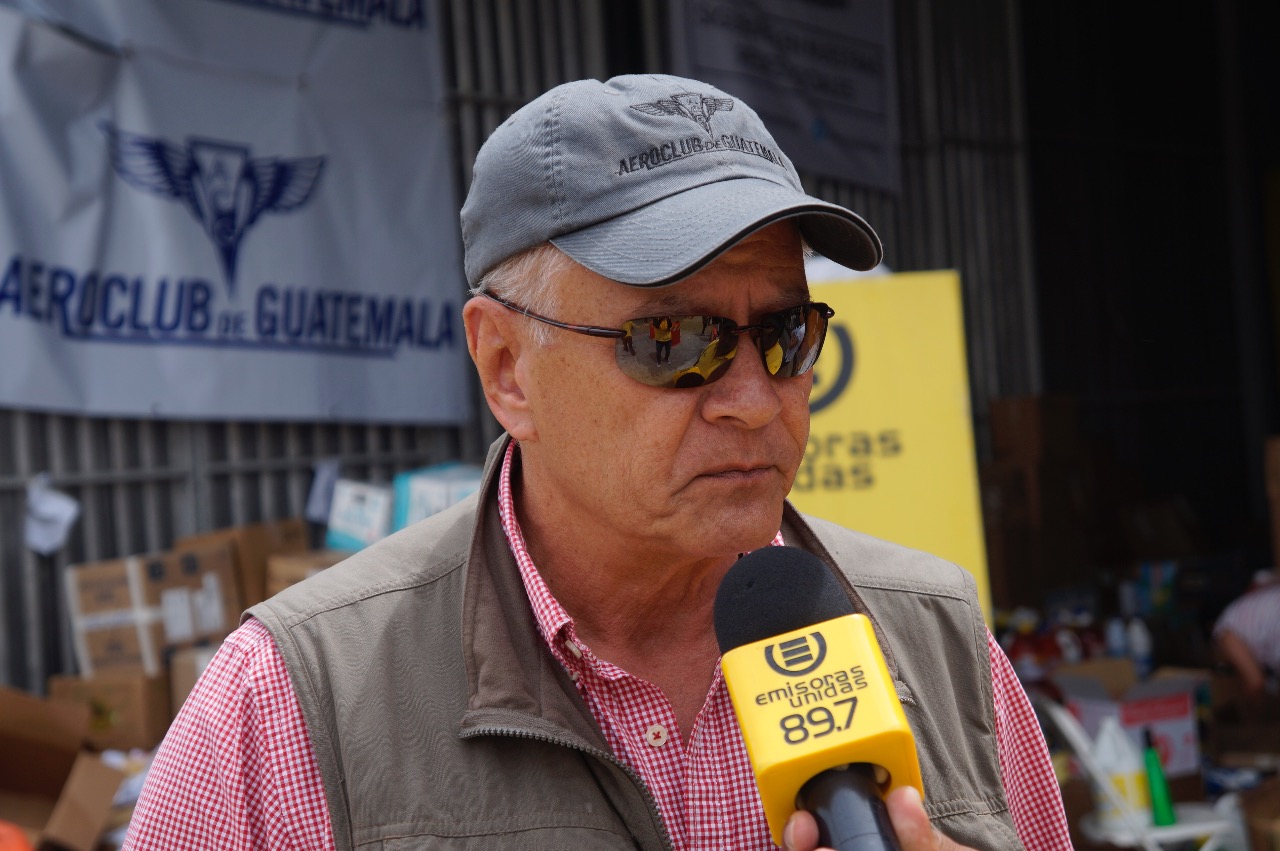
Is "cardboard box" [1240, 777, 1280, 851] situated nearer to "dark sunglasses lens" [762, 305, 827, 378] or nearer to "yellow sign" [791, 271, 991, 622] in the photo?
"yellow sign" [791, 271, 991, 622]

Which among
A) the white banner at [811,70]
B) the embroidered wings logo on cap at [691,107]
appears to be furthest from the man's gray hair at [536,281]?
the white banner at [811,70]

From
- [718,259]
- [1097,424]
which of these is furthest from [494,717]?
[1097,424]

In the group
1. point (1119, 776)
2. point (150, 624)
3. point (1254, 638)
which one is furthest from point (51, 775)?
point (1254, 638)

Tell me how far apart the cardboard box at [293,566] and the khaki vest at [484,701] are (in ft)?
13.2

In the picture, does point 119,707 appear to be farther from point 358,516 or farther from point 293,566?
point 358,516

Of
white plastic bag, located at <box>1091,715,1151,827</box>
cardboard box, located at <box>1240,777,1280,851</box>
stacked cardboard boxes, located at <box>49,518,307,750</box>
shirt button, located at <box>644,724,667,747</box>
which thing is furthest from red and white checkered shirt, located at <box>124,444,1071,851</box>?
stacked cardboard boxes, located at <box>49,518,307,750</box>

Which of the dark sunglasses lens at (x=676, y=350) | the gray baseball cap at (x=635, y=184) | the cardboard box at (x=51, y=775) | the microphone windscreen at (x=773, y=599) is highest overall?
the gray baseball cap at (x=635, y=184)

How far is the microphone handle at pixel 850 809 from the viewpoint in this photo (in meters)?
1.05

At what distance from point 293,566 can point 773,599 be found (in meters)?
4.64

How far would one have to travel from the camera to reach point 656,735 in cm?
153

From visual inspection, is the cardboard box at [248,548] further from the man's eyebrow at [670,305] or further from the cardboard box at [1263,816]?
the man's eyebrow at [670,305]

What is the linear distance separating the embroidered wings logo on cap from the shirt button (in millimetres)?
736

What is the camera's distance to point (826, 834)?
3.57ft

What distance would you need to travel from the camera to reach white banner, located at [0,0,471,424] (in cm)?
537
